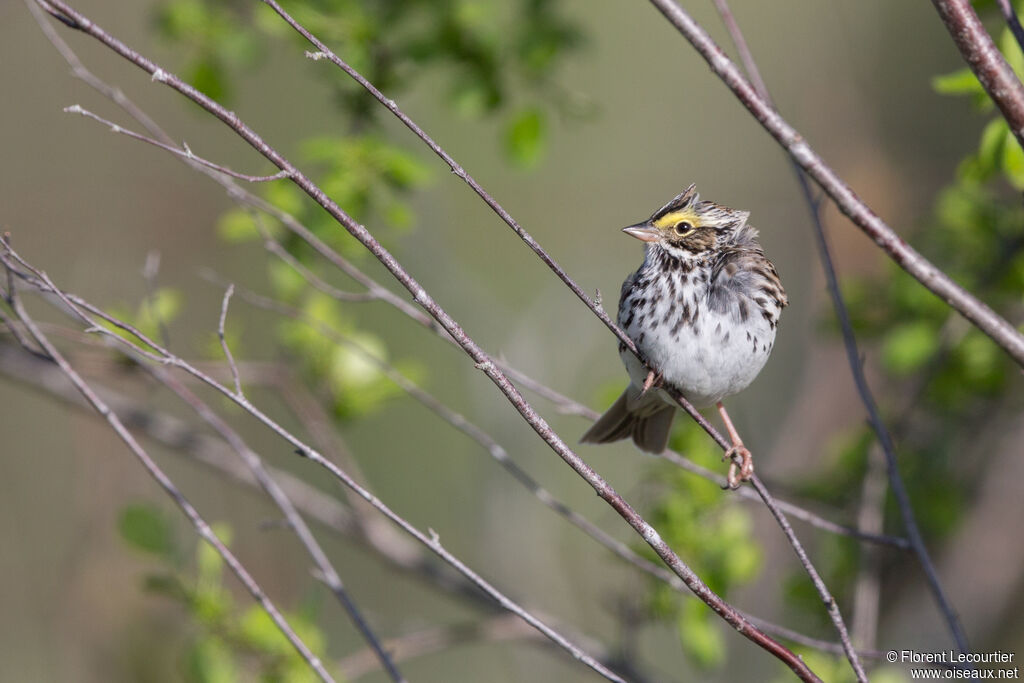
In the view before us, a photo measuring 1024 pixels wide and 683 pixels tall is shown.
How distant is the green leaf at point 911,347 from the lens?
4.05 metres

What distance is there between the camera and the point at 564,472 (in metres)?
7.26

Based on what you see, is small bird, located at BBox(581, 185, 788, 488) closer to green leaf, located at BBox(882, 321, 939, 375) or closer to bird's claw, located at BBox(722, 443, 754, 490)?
bird's claw, located at BBox(722, 443, 754, 490)

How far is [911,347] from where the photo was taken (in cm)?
407

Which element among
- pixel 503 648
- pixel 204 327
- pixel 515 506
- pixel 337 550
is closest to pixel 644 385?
pixel 515 506

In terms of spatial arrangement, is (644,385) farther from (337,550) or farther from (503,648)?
(337,550)

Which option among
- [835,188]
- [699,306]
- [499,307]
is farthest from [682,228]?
[499,307]

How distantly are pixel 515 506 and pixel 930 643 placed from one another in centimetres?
207

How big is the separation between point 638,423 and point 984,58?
1.74 meters

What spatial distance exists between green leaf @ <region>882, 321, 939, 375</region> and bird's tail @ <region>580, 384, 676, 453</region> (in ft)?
3.98

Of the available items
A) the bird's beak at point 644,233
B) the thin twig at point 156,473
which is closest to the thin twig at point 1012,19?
the bird's beak at point 644,233

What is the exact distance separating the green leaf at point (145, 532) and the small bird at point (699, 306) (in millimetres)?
1752

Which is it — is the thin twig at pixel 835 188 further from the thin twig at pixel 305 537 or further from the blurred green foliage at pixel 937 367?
the blurred green foliage at pixel 937 367

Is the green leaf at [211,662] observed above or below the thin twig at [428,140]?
below

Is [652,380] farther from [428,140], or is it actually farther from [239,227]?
[239,227]
